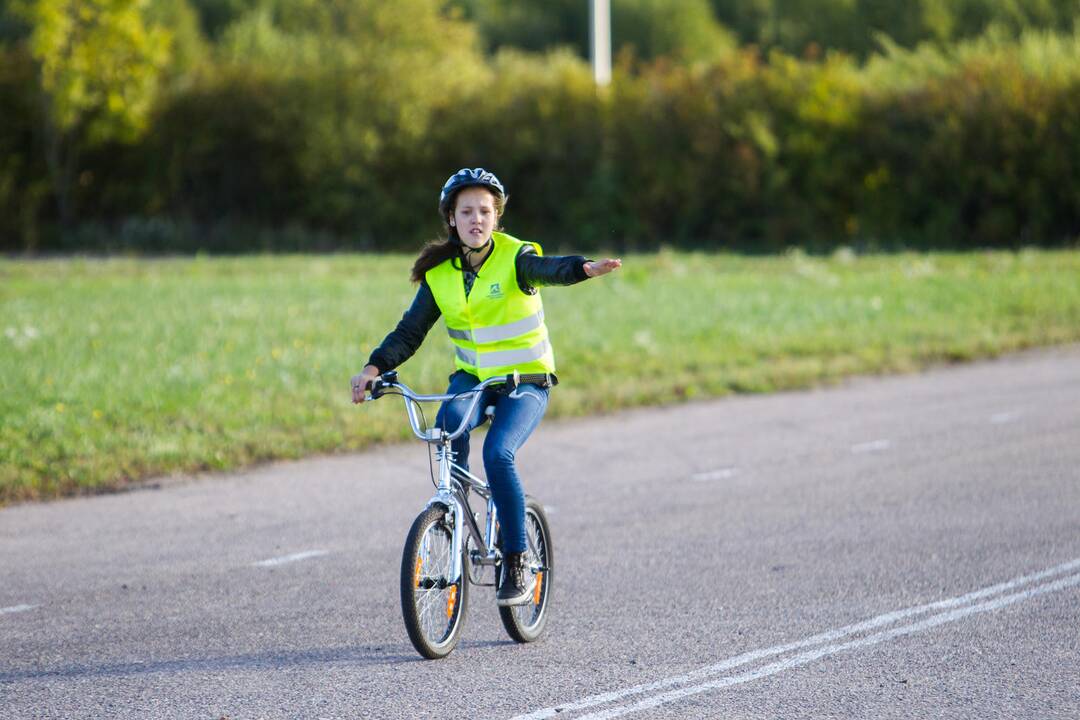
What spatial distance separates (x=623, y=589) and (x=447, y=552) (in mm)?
1297

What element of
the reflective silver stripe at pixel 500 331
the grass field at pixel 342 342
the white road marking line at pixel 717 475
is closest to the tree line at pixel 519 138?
the grass field at pixel 342 342

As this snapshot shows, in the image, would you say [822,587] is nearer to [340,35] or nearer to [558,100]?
[558,100]

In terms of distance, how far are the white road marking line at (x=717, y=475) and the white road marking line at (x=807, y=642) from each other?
2.93m

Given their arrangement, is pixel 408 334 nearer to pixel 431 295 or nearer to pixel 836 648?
pixel 431 295

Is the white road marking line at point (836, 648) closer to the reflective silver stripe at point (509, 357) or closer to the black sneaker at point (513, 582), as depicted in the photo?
the black sneaker at point (513, 582)

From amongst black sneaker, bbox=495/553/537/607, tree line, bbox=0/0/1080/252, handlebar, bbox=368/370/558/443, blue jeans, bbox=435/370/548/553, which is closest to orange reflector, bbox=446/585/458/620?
black sneaker, bbox=495/553/537/607

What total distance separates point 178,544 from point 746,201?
25.8 m

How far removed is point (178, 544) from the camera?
25.8ft

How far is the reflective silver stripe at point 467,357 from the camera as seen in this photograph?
19.8 ft

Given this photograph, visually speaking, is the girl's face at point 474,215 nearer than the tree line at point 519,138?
Yes

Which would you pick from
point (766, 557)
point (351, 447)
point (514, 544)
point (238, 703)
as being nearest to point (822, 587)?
point (766, 557)

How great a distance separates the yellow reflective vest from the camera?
5.96 m

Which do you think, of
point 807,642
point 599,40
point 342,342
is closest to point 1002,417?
point 807,642

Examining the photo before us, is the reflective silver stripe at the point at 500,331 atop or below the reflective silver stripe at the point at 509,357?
atop
